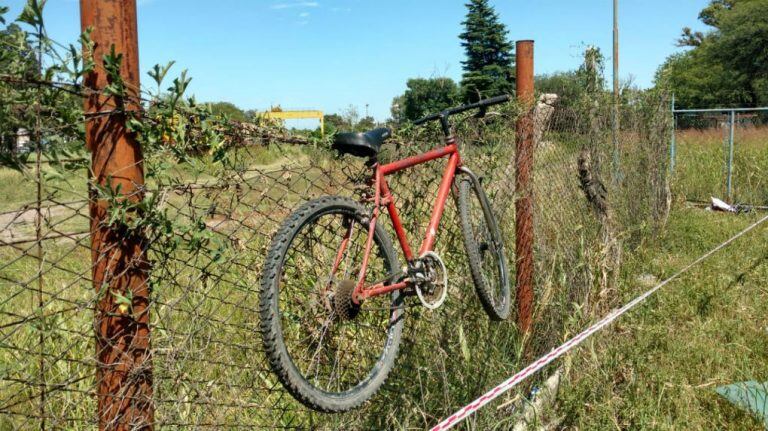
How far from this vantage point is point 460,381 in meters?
3.65

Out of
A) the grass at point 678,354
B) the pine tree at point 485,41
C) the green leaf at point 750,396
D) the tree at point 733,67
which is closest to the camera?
the green leaf at point 750,396

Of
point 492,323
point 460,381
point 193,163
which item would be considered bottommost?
point 460,381

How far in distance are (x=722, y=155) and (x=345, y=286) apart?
1315 centimetres

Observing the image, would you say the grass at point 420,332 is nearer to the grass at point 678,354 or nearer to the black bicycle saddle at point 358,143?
the grass at point 678,354

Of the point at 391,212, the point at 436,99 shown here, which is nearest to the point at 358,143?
the point at 391,212

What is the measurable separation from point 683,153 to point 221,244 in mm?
13548

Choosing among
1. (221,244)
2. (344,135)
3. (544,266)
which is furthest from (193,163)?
(544,266)

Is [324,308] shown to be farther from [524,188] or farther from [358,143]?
[524,188]

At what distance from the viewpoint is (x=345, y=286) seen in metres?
2.41

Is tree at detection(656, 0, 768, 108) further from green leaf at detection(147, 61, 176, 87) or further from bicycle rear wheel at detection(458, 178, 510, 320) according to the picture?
green leaf at detection(147, 61, 176, 87)

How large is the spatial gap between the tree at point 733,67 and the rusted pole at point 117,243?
3720cm

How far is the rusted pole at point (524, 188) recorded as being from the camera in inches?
171

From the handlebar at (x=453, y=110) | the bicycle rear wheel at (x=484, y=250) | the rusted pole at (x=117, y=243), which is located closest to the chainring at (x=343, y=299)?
the rusted pole at (x=117, y=243)

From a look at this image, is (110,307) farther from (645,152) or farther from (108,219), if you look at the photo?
(645,152)
